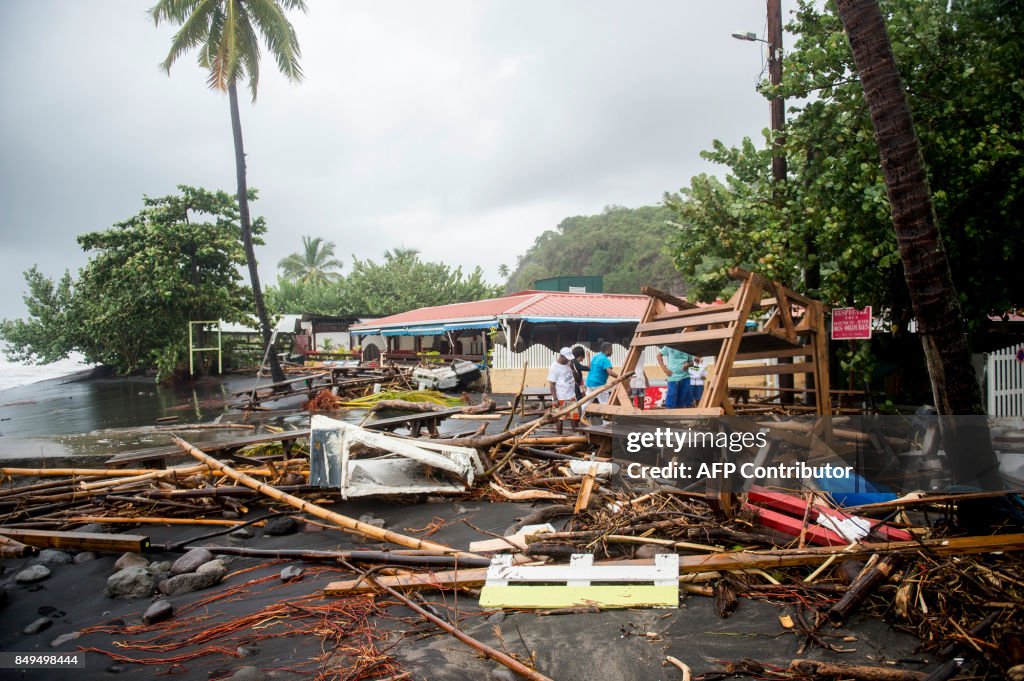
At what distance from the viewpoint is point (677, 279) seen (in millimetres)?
43500

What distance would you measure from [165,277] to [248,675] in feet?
88.7

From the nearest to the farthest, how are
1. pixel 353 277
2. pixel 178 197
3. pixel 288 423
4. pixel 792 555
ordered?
pixel 792 555
pixel 288 423
pixel 178 197
pixel 353 277

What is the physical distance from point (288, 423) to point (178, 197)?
19.0 metres

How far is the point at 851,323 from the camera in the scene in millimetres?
8523

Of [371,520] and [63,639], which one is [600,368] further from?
[63,639]

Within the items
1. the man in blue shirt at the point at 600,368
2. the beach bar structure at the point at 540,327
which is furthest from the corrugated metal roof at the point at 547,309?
the man in blue shirt at the point at 600,368

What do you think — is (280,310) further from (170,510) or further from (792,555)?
(792,555)

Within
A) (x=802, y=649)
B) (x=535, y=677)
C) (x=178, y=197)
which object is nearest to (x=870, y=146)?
(x=802, y=649)

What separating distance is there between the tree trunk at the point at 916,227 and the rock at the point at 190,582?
19.6 feet

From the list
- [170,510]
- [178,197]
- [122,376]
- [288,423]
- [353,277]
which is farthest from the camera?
[353,277]

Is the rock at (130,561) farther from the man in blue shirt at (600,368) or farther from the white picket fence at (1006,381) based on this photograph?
the white picket fence at (1006,381)

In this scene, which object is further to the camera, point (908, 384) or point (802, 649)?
point (908, 384)

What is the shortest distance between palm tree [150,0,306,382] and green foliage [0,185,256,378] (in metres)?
7.94

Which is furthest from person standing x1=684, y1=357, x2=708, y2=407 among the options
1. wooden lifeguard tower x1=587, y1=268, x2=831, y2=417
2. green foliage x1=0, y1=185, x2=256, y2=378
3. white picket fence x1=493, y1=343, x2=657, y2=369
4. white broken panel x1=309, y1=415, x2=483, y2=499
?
green foliage x1=0, y1=185, x2=256, y2=378
